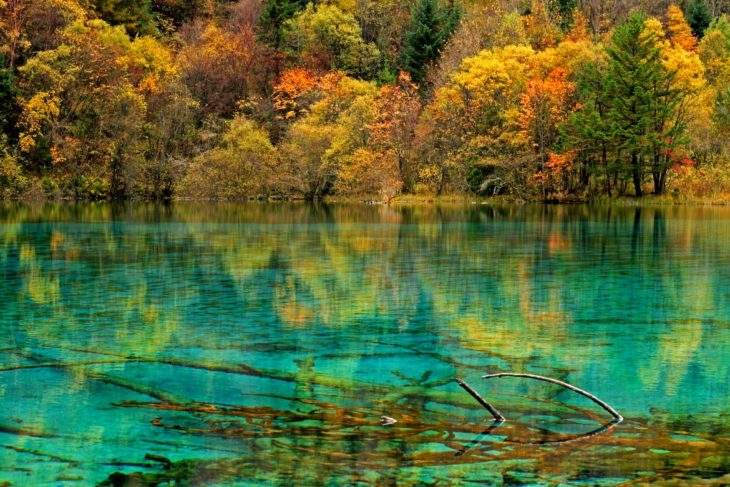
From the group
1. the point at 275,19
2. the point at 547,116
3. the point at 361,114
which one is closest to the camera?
the point at 547,116

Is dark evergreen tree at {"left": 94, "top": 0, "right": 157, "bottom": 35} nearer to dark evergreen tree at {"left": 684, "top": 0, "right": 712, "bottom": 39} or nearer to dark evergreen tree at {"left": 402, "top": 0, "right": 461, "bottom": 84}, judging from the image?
dark evergreen tree at {"left": 402, "top": 0, "right": 461, "bottom": 84}

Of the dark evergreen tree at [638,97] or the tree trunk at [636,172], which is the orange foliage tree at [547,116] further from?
the dark evergreen tree at [638,97]

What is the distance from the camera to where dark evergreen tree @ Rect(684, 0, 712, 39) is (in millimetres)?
108375

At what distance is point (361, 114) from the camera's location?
81.6m

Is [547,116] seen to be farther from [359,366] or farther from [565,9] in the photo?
[359,366]

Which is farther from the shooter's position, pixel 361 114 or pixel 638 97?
pixel 361 114

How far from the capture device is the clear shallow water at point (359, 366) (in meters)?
8.30

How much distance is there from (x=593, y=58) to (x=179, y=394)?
220ft

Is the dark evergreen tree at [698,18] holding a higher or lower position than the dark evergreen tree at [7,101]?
higher

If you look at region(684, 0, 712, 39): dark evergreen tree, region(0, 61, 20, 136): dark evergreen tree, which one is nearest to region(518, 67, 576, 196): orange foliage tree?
region(0, 61, 20, 136): dark evergreen tree

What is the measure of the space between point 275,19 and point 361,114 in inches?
1049

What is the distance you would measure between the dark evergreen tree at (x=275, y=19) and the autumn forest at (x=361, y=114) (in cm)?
261

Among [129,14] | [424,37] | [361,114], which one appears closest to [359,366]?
[361,114]

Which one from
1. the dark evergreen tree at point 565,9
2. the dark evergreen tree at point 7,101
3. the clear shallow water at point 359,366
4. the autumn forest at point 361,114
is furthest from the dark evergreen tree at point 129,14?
the clear shallow water at point 359,366
